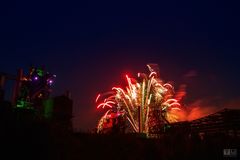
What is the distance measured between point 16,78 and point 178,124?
12671 mm

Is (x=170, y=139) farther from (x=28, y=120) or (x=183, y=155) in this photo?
(x=28, y=120)

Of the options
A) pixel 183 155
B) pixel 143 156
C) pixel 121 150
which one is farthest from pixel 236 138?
pixel 121 150

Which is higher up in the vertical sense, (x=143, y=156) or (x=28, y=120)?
(x=28, y=120)

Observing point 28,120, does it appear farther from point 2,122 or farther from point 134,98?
point 134,98

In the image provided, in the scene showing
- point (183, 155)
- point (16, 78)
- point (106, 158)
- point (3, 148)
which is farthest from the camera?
point (16, 78)

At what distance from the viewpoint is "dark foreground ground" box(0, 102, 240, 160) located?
9.98m

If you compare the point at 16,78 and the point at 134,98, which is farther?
the point at 134,98

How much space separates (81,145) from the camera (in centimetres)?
1137

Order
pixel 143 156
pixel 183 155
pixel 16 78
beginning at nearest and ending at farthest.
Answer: pixel 143 156 → pixel 183 155 → pixel 16 78

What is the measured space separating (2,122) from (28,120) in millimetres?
1009

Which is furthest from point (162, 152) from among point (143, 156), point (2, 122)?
point (2, 122)

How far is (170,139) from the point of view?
15.4 m

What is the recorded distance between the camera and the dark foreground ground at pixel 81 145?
998cm

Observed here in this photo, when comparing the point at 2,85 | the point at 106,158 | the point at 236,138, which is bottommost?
the point at 106,158
